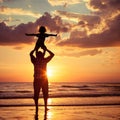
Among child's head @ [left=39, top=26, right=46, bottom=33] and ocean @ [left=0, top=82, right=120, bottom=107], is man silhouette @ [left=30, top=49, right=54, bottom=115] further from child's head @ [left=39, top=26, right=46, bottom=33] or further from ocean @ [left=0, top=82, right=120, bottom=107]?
ocean @ [left=0, top=82, right=120, bottom=107]

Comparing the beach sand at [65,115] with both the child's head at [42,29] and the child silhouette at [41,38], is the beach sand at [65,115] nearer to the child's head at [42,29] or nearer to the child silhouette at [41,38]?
the child silhouette at [41,38]

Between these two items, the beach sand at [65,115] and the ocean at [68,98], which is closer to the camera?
the beach sand at [65,115]

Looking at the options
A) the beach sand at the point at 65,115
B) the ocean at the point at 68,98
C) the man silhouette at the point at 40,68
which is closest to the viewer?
the man silhouette at the point at 40,68

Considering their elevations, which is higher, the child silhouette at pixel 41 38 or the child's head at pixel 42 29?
the child's head at pixel 42 29

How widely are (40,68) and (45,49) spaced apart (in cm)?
63

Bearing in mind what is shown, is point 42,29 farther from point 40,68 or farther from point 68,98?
point 68,98

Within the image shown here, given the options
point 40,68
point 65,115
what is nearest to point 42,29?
point 40,68

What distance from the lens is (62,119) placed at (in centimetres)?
1065

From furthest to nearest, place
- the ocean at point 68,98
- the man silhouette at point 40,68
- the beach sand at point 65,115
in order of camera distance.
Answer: the ocean at point 68,98 < the beach sand at point 65,115 < the man silhouette at point 40,68

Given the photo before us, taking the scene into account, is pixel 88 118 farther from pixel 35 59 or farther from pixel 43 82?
pixel 35 59

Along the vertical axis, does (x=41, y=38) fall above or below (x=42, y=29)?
below

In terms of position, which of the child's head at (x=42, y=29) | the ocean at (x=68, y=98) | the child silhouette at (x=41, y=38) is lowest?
the ocean at (x=68, y=98)

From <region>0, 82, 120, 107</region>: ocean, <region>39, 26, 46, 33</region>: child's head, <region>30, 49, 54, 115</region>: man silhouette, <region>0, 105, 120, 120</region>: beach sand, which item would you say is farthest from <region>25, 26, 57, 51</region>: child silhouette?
<region>0, 82, 120, 107</region>: ocean

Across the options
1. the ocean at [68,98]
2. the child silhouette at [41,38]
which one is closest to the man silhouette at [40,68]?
the child silhouette at [41,38]
